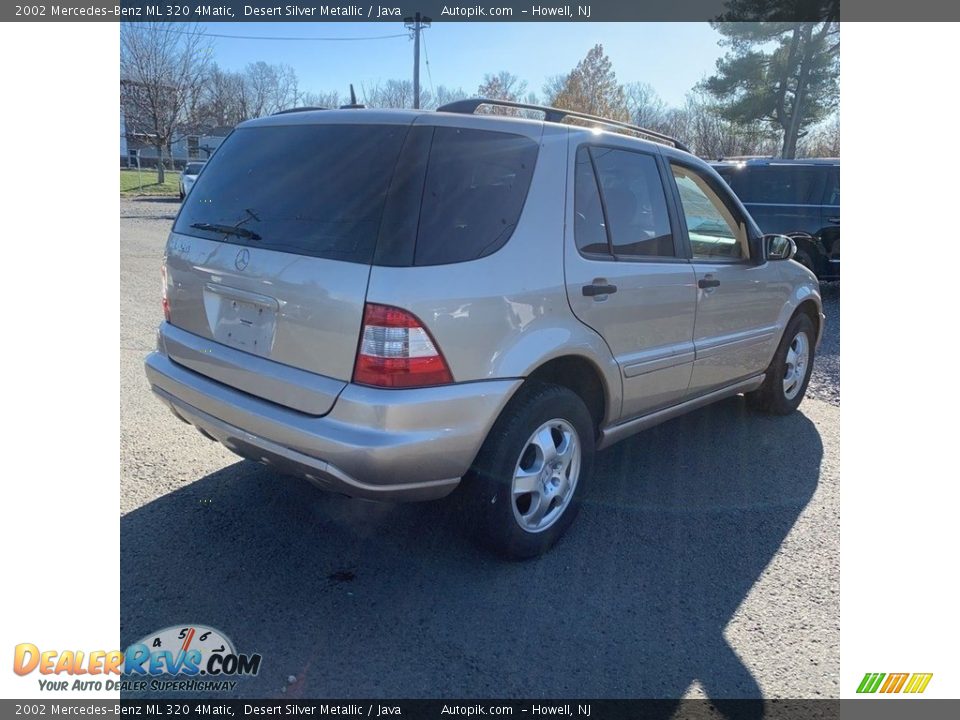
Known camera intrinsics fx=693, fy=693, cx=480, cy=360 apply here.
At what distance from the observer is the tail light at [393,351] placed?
99.7 inches

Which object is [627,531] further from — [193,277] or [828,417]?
[828,417]

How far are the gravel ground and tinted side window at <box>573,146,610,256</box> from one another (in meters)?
1.43

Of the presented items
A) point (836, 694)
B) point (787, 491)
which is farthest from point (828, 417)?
point (836, 694)

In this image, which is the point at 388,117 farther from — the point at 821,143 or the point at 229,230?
the point at 821,143

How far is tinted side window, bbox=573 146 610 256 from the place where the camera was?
3193mm

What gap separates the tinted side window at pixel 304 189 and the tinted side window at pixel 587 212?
→ 0.89m

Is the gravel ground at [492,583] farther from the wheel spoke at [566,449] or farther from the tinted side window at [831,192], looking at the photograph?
the tinted side window at [831,192]

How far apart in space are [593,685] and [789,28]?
2238 centimetres

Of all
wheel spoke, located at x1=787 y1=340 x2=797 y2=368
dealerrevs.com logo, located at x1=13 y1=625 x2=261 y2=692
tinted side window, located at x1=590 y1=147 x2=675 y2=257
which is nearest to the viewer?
dealerrevs.com logo, located at x1=13 y1=625 x2=261 y2=692

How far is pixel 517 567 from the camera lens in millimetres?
3154

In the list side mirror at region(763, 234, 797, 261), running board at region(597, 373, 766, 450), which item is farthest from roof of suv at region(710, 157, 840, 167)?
running board at region(597, 373, 766, 450)

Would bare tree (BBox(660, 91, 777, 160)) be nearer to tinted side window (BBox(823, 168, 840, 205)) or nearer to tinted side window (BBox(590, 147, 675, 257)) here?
tinted side window (BBox(823, 168, 840, 205))

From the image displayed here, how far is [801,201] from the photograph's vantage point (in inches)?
443

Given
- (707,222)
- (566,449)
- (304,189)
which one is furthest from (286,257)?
(707,222)
